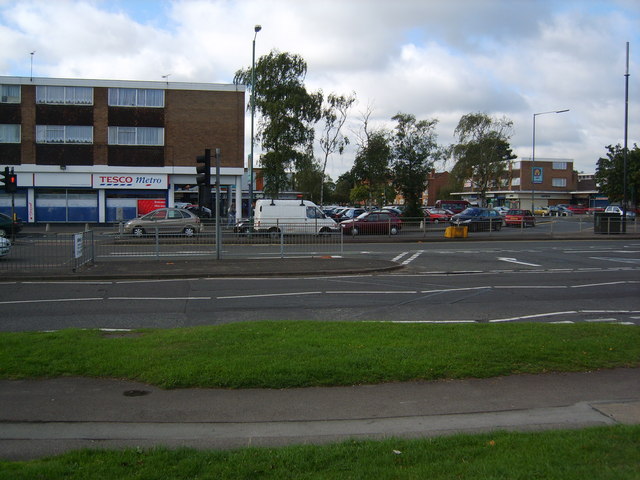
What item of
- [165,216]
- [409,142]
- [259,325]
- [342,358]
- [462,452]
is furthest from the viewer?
[409,142]

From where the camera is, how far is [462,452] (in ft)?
14.4

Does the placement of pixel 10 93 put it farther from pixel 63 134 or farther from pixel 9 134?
pixel 63 134

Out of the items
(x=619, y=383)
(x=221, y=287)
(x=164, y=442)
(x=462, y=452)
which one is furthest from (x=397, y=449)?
(x=221, y=287)

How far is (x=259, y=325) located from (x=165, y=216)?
21587 millimetres

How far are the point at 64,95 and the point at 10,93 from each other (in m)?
3.87


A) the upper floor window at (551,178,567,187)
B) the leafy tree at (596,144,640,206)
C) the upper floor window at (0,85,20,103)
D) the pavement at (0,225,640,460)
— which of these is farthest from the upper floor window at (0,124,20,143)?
the upper floor window at (551,178,567,187)

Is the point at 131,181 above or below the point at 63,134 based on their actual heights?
below

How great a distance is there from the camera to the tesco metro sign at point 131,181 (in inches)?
1743

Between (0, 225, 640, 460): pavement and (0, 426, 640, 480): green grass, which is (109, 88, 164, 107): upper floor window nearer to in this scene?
(0, 225, 640, 460): pavement

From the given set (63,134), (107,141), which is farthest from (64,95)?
(107,141)

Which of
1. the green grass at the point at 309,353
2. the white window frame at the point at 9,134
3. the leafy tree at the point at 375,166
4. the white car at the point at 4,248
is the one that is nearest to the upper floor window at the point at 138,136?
the white window frame at the point at 9,134

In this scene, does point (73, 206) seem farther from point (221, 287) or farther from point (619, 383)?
point (619, 383)

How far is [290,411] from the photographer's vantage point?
18.5ft

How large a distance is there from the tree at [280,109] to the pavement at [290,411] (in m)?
31.9
